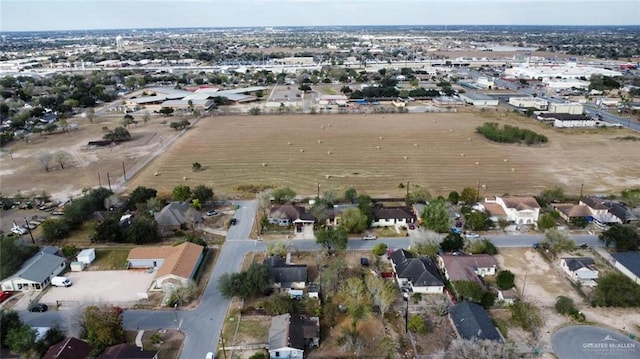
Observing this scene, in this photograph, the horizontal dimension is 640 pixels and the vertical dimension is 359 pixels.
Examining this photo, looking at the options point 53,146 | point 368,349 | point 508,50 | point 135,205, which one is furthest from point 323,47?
point 368,349

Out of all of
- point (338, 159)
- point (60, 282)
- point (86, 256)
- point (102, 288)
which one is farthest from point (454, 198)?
point (60, 282)

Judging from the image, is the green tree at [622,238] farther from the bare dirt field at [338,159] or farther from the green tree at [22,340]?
the green tree at [22,340]

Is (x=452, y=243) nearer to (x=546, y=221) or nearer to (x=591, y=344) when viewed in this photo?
(x=546, y=221)

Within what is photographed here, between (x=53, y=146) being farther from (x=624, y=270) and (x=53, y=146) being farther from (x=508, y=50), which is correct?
(x=508, y=50)

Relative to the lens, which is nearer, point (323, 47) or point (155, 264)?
point (155, 264)

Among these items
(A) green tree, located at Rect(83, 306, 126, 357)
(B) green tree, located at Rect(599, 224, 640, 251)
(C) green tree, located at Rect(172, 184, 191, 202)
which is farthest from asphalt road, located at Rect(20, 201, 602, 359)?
(C) green tree, located at Rect(172, 184, 191, 202)

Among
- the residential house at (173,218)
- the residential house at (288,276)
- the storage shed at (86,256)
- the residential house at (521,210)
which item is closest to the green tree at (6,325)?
the storage shed at (86,256)

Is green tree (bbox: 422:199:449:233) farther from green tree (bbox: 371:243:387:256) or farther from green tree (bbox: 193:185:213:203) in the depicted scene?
green tree (bbox: 193:185:213:203)
